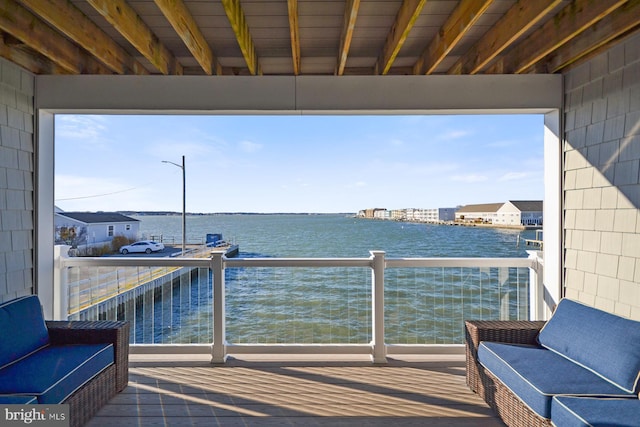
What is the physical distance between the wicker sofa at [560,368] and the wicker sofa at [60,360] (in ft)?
8.44

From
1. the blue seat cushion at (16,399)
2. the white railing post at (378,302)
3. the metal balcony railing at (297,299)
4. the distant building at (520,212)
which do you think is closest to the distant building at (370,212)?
the distant building at (520,212)

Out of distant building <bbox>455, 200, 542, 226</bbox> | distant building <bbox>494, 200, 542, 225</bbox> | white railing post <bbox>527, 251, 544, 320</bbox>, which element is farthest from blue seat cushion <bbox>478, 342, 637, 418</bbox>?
distant building <bbox>494, 200, 542, 225</bbox>

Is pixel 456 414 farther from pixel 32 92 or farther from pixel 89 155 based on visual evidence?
pixel 89 155

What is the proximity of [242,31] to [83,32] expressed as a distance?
44.9 inches

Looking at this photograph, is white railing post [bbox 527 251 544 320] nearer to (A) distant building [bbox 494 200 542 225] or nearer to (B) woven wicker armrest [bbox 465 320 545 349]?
Result: (B) woven wicker armrest [bbox 465 320 545 349]

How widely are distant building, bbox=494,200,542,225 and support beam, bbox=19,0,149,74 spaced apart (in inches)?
1097

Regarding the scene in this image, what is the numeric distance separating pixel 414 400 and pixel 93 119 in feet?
132

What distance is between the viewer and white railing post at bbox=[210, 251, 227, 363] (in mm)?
3354

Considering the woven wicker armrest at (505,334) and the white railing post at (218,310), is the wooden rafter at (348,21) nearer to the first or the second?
the white railing post at (218,310)

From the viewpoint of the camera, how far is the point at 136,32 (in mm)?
2645

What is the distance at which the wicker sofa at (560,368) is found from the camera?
1.81 m

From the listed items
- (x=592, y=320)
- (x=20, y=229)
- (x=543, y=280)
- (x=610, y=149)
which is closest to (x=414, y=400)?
(x=592, y=320)

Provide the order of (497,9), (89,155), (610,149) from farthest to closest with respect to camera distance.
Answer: (89,155), (610,149), (497,9)

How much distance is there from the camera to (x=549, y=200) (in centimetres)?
344
